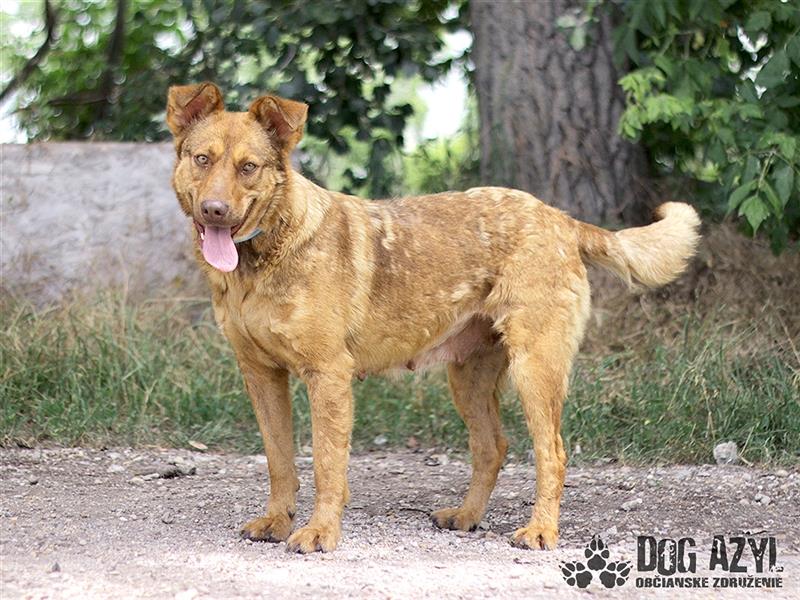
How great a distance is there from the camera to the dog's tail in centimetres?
576

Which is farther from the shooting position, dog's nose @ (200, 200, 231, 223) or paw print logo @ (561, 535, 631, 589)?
dog's nose @ (200, 200, 231, 223)

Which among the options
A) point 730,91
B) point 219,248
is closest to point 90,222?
point 219,248

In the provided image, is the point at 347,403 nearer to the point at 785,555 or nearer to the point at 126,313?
A: the point at 785,555

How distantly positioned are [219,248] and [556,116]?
4.26 meters

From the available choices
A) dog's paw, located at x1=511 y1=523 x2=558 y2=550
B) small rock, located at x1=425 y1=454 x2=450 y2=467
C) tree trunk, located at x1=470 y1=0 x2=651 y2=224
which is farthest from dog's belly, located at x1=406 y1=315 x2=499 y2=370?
tree trunk, located at x1=470 y1=0 x2=651 y2=224

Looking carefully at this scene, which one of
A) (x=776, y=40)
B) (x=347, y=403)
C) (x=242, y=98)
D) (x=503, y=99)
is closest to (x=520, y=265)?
(x=347, y=403)

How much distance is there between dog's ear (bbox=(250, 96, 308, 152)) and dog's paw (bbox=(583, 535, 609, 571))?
2.14 meters

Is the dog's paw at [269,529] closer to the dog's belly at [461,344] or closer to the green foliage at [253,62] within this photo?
the dog's belly at [461,344]

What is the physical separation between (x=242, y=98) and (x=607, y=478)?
4.18m

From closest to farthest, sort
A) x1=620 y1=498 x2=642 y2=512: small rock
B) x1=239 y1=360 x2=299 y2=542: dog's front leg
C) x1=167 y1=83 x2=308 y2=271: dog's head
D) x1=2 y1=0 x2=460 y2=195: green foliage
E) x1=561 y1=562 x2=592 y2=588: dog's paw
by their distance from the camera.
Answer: x1=561 y1=562 x2=592 y2=588: dog's paw < x1=167 y1=83 x2=308 y2=271: dog's head < x1=239 y1=360 x2=299 y2=542: dog's front leg < x1=620 y1=498 x2=642 y2=512: small rock < x1=2 y1=0 x2=460 y2=195: green foliage

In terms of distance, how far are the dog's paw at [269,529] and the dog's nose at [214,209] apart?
1383 mm

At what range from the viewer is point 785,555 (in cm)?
506

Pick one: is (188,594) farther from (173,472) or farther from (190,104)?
(173,472)

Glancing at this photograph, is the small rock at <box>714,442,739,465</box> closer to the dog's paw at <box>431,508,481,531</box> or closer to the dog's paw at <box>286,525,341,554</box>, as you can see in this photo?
the dog's paw at <box>431,508,481,531</box>
